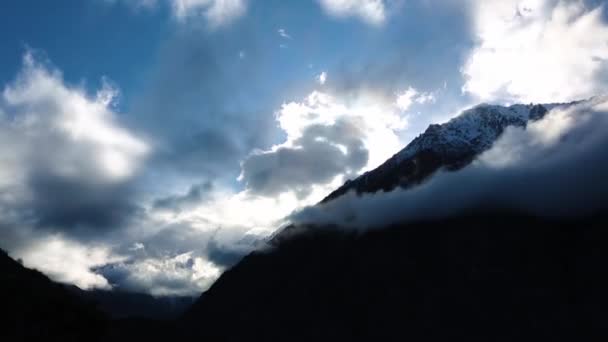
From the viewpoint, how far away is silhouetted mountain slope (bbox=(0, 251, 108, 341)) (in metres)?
97.6

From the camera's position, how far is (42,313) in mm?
101375

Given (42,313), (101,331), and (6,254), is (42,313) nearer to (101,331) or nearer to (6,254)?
(101,331)

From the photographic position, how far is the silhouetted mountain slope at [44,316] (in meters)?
97.6

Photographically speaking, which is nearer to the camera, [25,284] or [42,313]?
[42,313]

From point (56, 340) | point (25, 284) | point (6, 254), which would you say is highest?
point (6, 254)

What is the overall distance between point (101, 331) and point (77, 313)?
18.2ft

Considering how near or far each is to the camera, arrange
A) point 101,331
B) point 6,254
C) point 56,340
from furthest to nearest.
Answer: point 6,254, point 101,331, point 56,340

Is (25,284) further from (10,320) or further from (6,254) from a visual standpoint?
(6,254)

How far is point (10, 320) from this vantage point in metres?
99.0

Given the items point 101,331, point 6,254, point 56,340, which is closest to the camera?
point 56,340

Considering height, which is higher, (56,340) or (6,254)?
(6,254)

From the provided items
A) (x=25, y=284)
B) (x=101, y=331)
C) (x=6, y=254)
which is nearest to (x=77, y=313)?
(x=101, y=331)

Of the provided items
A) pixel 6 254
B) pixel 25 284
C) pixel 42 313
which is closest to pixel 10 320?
pixel 42 313

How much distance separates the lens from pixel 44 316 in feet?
331
